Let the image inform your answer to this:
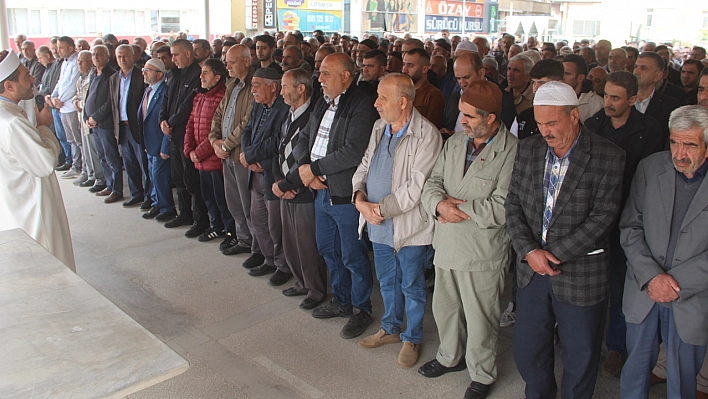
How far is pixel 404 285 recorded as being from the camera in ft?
11.7

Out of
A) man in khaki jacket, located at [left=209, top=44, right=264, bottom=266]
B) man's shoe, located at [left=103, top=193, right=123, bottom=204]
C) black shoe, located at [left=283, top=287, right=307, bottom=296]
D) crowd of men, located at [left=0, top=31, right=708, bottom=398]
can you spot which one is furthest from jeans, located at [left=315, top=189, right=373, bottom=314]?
man's shoe, located at [left=103, top=193, right=123, bottom=204]

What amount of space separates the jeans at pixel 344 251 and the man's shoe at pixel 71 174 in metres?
5.63

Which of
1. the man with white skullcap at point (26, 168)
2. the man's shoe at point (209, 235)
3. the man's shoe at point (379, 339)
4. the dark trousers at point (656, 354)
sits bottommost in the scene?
the man's shoe at point (379, 339)

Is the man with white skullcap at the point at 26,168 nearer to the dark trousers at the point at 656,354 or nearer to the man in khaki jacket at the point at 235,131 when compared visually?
the man in khaki jacket at the point at 235,131

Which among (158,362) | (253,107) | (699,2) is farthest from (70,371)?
(699,2)

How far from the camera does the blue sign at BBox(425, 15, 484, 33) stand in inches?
1043

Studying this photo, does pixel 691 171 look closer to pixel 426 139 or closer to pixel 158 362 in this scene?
pixel 426 139

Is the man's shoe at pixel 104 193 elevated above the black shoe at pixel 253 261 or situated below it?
above

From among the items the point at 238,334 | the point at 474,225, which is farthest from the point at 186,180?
the point at 474,225

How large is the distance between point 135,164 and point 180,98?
1485 millimetres

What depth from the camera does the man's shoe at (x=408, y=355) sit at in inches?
139

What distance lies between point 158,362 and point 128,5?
20452 millimetres

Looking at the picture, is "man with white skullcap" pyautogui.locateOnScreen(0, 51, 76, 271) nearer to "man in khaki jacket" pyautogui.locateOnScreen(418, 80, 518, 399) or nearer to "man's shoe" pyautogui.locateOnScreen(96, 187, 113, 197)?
"man in khaki jacket" pyautogui.locateOnScreen(418, 80, 518, 399)

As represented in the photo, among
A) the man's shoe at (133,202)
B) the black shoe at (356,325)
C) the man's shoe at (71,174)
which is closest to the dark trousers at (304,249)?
the black shoe at (356,325)
